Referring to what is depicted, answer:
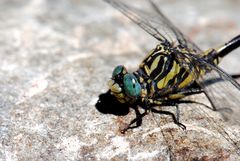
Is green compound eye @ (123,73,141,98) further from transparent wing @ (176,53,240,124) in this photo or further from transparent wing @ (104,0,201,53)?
transparent wing @ (104,0,201,53)

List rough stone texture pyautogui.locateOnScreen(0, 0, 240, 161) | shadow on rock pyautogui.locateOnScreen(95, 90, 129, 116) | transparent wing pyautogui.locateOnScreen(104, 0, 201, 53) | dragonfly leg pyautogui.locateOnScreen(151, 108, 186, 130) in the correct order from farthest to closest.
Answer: transparent wing pyautogui.locateOnScreen(104, 0, 201, 53) → shadow on rock pyautogui.locateOnScreen(95, 90, 129, 116) → dragonfly leg pyautogui.locateOnScreen(151, 108, 186, 130) → rough stone texture pyautogui.locateOnScreen(0, 0, 240, 161)

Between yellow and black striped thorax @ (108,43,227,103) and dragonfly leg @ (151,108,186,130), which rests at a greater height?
yellow and black striped thorax @ (108,43,227,103)

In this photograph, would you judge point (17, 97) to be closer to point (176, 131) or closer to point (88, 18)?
point (176, 131)

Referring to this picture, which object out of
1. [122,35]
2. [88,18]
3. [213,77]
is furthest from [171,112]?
[88,18]

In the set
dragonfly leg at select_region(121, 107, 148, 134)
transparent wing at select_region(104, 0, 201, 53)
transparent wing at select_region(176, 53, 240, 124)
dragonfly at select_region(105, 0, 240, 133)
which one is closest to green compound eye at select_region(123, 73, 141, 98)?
dragonfly at select_region(105, 0, 240, 133)

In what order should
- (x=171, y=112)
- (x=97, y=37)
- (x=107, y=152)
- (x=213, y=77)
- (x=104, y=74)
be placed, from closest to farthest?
(x=107, y=152)
(x=171, y=112)
(x=213, y=77)
(x=104, y=74)
(x=97, y=37)

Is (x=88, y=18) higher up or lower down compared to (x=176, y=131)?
lower down

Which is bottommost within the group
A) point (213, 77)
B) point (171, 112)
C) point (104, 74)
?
point (104, 74)
